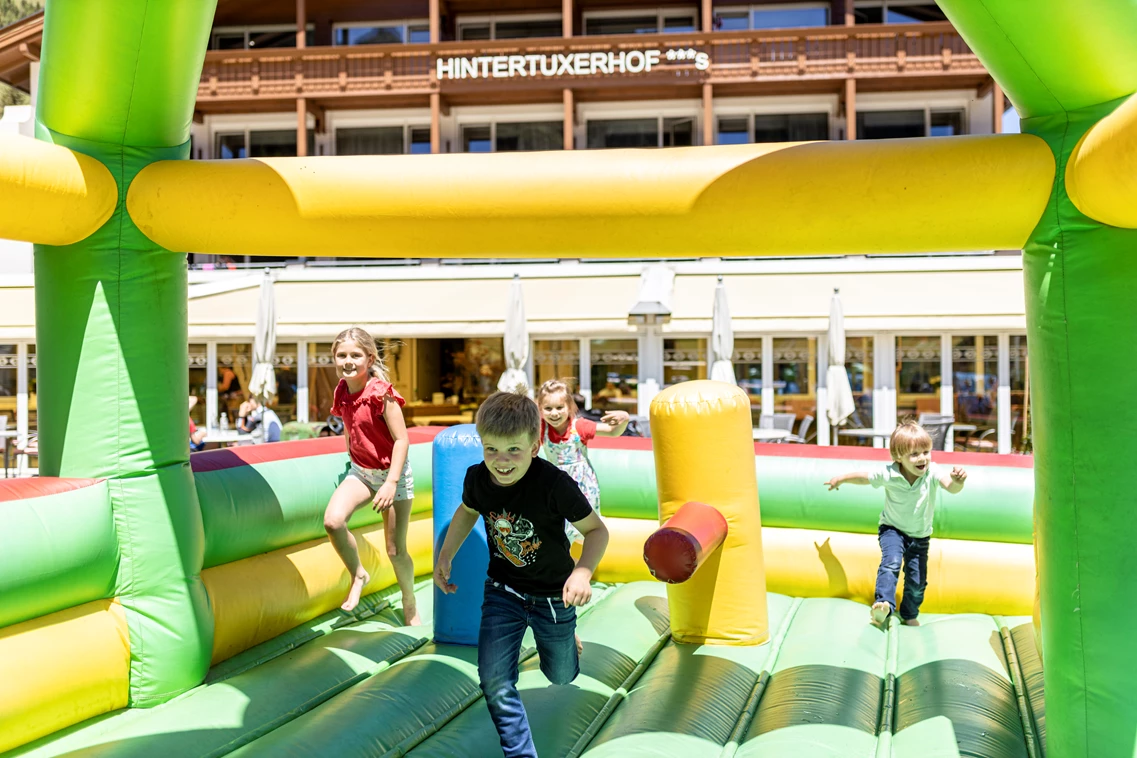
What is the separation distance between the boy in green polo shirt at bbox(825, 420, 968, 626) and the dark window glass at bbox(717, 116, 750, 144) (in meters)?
16.4

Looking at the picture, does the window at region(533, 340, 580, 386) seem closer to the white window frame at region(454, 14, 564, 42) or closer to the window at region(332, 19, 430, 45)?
the white window frame at region(454, 14, 564, 42)

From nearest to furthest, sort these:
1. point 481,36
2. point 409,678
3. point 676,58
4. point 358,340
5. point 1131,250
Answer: point 1131,250 < point 409,678 < point 358,340 < point 676,58 < point 481,36

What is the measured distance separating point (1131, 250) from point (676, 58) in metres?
17.4

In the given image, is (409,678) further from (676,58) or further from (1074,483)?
(676,58)

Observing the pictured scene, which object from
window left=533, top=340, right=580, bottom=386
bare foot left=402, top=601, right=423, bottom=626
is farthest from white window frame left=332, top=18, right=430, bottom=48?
bare foot left=402, top=601, right=423, bottom=626

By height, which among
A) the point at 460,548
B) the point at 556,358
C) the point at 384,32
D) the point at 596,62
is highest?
the point at 384,32

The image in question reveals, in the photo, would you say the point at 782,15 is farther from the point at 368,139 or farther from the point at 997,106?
the point at 368,139

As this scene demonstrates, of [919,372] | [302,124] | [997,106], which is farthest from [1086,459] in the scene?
[302,124]

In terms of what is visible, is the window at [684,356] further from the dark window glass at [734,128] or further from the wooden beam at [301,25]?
the wooden beam at [301,25]

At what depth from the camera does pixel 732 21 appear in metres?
20.3

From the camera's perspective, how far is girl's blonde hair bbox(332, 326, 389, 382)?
399cm

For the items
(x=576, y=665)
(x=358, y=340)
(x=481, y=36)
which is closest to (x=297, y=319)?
(x=481, y=36)

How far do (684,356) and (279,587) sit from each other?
1218 centimetres

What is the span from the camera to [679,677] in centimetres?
365
